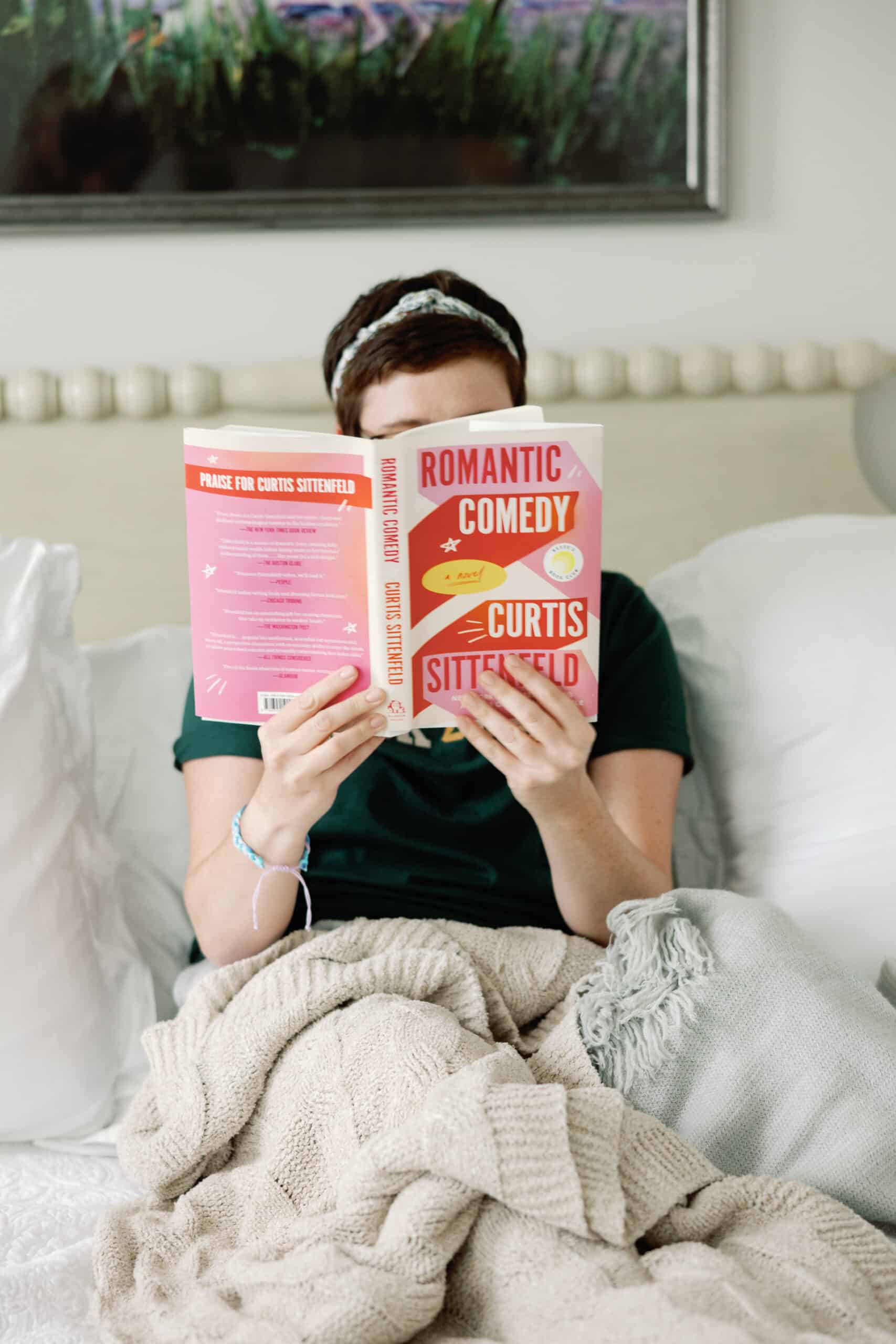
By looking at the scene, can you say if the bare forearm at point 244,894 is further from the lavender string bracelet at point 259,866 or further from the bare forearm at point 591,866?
the bare forearm at point 591,866

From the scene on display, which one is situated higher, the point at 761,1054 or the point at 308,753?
the point at 308,753

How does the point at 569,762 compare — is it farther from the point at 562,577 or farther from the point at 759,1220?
the point at 759,1220

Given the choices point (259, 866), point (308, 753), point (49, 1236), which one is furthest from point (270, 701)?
point (49, 1236)

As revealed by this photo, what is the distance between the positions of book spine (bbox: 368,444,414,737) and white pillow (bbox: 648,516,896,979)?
456 mm

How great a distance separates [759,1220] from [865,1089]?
0.12m

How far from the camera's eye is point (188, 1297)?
69 cm

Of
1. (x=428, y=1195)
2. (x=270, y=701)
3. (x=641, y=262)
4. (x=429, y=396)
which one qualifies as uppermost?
(x=641, y=262)

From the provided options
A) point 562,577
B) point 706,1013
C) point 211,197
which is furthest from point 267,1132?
point 211,197

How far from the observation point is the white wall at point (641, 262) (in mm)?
1505

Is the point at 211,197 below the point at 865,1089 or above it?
above

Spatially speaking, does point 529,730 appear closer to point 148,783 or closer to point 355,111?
point 148,783

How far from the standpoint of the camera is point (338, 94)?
1471mm

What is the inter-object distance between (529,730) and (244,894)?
0.93ft

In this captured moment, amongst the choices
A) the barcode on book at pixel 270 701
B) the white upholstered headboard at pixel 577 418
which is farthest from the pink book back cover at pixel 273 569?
the white upholstered headboard at pixel 577 418
